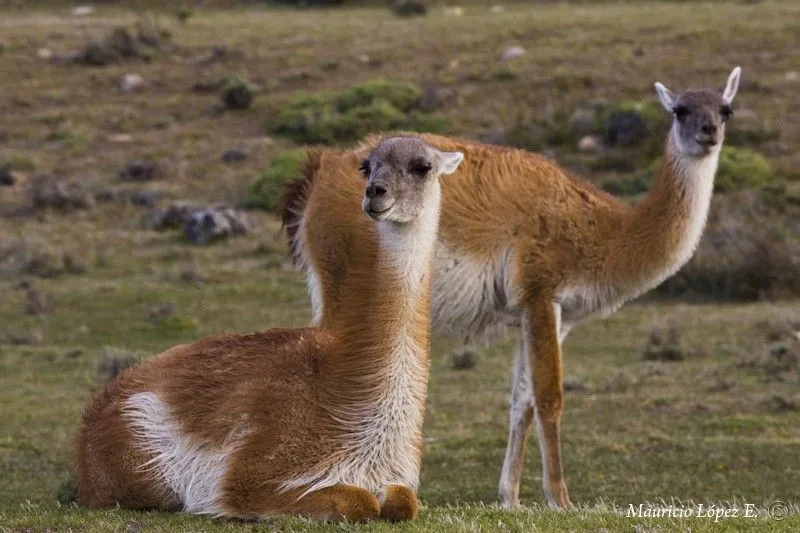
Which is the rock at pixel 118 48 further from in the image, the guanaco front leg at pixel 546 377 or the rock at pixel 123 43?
Answer: the guanaco front leg at pixel 546 377

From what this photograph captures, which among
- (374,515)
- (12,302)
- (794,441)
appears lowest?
(12,302)

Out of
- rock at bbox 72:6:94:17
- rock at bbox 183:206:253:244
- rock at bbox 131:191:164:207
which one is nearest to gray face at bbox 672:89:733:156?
rock at bbox 183:206:253:244

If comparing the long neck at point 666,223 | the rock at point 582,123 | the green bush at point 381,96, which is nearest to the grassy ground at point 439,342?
the green bush at point 381,96

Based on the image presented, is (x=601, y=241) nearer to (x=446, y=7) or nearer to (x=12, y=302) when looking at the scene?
(x=12, y=302)

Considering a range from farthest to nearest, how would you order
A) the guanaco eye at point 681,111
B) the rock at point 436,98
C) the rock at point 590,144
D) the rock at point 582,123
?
1. the rock at point 436,98
2. the rock at point 582,123
3. the rock at point 590,144
4. the guanaco eye at point 681,111

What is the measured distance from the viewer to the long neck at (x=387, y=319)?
636 centimetres

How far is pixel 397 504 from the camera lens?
20.4 feet

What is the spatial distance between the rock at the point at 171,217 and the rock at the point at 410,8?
23421 millimetres

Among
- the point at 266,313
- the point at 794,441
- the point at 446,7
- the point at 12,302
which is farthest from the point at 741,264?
the point at 446,7

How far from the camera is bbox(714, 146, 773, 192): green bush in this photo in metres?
24.4

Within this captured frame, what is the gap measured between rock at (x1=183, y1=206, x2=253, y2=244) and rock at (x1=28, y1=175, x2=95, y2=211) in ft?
10.8

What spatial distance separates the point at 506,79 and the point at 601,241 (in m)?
24.3

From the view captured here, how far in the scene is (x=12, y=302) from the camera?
1939 cm

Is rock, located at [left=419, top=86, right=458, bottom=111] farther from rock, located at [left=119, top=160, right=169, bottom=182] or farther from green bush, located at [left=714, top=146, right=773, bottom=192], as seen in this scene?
green bush, located at [left=714, top=146, right=773, bottom=192]
